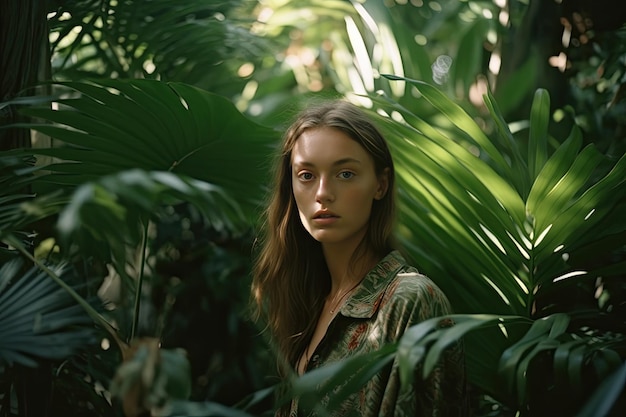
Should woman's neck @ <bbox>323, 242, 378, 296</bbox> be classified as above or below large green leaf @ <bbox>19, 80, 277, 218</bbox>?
below

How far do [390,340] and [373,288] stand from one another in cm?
12

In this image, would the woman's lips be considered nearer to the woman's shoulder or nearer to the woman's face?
the woman's face

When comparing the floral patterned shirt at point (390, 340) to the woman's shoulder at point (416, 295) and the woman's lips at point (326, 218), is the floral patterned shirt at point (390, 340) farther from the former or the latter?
the woman's lips at point (326, 218)

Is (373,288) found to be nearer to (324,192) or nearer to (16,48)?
(324,192)

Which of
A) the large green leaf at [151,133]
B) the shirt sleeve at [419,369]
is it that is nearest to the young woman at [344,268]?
the shirt sleeve at [419,369]

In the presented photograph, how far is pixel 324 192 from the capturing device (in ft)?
4.08

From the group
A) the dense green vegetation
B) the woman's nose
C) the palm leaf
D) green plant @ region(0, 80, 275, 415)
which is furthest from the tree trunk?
the woman's nose

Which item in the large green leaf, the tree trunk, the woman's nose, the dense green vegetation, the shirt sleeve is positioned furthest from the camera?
the tree trunk

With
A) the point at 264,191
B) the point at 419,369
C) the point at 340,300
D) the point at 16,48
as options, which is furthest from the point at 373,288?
the point at 16,48

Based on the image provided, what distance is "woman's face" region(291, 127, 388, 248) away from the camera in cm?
125

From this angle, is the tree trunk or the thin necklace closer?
the thin necklace

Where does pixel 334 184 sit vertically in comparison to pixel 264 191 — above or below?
above

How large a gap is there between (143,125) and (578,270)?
901 millimetres

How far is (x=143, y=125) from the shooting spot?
55.8 inches
